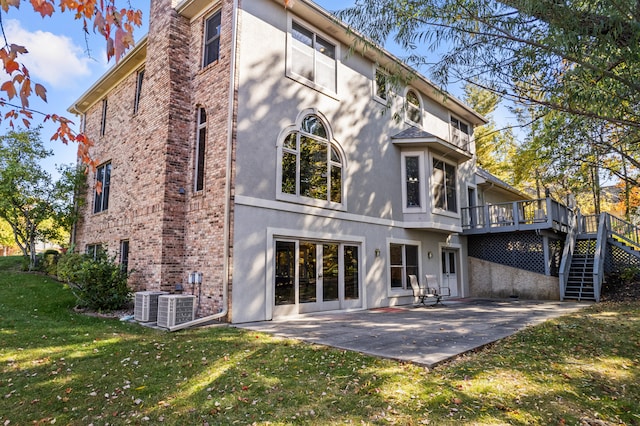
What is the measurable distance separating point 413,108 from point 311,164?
19.7 feet

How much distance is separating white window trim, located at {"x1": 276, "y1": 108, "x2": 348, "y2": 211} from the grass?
11.7ft

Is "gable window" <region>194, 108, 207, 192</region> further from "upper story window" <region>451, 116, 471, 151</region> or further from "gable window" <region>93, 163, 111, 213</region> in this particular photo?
"upper story window" <region>451, 116, 471, 151</region>

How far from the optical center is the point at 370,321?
8469 millimetres

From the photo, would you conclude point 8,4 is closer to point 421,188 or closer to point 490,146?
point 421,188

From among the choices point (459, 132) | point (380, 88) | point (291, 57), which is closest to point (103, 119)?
point (291, 57)

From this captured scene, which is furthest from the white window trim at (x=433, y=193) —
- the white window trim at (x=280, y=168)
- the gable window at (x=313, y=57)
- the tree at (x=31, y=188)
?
the tree at (x=31, y=188)

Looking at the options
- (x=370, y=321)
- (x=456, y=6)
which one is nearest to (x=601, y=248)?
(x=370, y=321)

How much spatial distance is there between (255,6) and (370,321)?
772 cm

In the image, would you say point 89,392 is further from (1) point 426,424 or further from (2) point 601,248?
(2) point 601,248

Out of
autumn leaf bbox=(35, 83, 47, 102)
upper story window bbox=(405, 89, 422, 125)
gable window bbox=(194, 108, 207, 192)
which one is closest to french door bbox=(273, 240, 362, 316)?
gable window bbox=(194, 108, 207, 192)

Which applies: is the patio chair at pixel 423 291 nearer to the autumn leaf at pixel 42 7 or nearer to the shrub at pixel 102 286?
the shrub at pixel 102 286

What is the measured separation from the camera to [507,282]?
15.1 meters

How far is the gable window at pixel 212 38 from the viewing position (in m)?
9.61

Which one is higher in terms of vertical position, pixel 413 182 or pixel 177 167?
pixel 413 182
